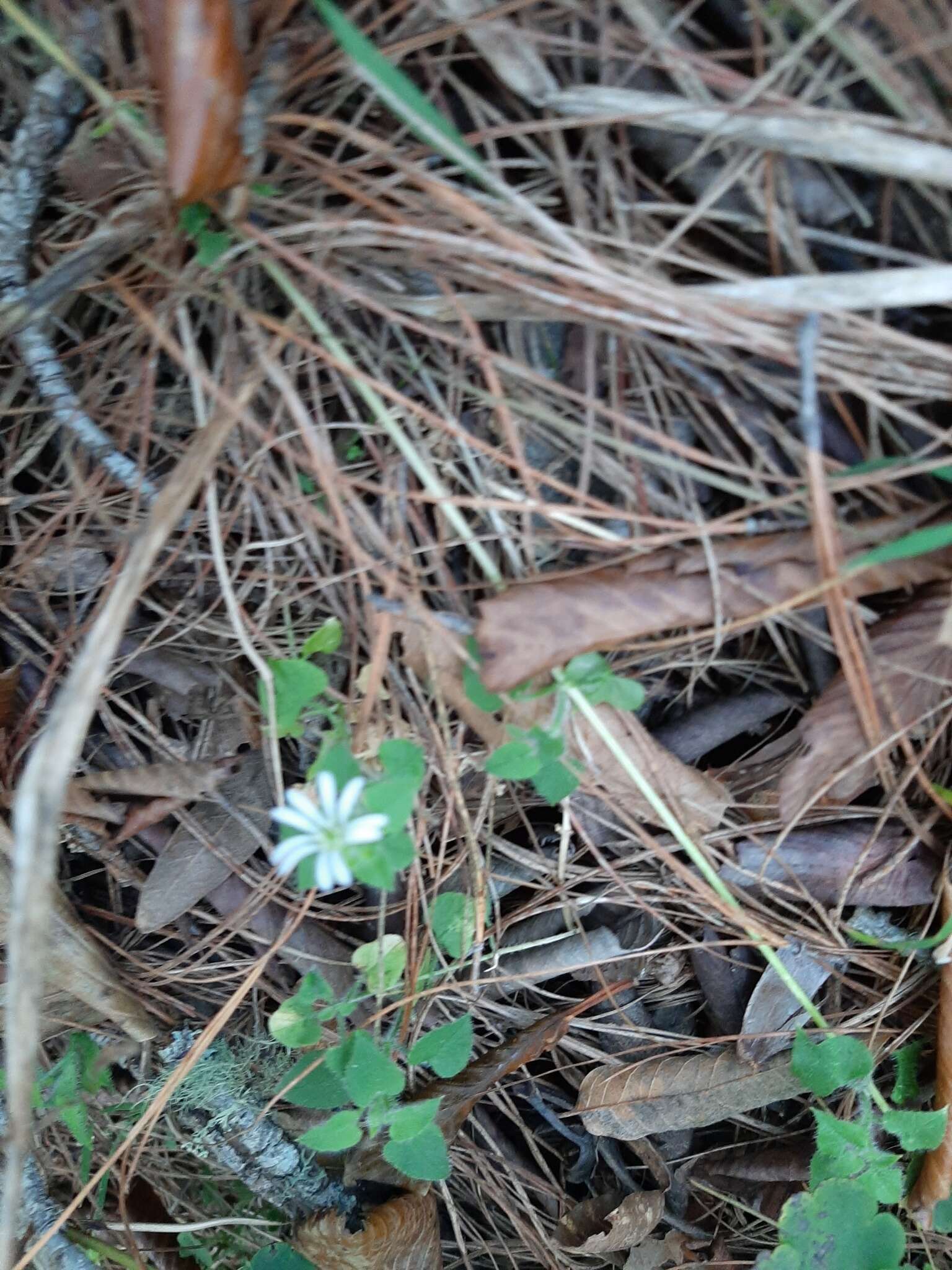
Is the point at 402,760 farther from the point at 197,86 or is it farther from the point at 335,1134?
the point at 197,86

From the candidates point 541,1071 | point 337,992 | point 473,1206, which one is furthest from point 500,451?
point 473,1206

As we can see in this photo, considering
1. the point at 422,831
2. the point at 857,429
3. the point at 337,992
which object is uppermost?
the point at 857,429

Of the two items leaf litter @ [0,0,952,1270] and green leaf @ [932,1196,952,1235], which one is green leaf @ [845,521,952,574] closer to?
leaf litter @ [0,0,952,1270]

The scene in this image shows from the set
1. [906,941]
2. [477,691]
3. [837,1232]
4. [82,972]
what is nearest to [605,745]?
[477,691]

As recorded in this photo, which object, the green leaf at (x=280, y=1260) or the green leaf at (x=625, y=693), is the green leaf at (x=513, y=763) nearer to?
the green leaf at (x=625, y=693)

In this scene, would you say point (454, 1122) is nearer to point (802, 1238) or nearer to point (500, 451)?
point (802, 1238)

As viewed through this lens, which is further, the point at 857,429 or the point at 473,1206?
the point at 473,1206
